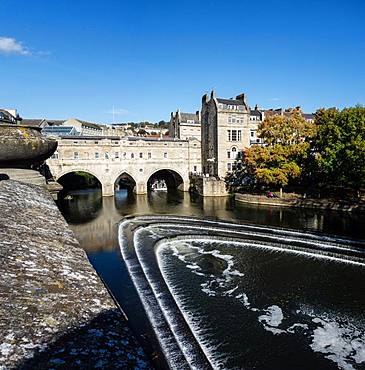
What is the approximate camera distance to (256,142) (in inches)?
2196

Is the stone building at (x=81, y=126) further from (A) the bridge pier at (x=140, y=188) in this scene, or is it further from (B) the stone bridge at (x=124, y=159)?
(A) the bridge pier at (x=140, y=188)

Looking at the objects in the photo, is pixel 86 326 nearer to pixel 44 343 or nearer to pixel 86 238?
pixel 44 343

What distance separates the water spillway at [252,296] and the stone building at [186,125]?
49.1 m

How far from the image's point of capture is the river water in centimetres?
1058

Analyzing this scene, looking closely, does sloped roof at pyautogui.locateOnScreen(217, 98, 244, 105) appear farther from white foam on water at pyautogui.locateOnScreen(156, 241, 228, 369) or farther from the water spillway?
white foam on water at pyautogui.locateOnScreen(156, 241, 228, 369)

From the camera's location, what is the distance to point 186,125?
232 ft

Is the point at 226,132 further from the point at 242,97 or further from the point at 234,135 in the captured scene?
the point at 242,97

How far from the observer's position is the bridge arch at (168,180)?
53500 mm

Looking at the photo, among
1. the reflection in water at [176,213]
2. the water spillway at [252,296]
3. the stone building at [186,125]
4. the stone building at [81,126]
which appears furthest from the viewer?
the stone building at [81,126]

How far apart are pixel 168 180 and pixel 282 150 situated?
2411 cm

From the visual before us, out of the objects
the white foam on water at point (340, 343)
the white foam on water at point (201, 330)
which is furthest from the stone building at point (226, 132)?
the white foam on water at point (340, 343)

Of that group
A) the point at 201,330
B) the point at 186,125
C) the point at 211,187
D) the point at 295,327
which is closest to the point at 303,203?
the point at 211,187

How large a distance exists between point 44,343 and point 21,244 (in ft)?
6.48

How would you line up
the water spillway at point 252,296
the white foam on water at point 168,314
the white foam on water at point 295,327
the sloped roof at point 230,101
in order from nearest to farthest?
the white foam on water at point 168,314, the water spillway at point 252,296, the white foam on water at point 295,327, the sloped roof at point 230,101
